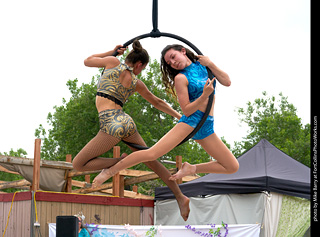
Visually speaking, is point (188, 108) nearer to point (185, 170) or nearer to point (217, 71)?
point (217, 71)

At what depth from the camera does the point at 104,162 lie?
412 cm

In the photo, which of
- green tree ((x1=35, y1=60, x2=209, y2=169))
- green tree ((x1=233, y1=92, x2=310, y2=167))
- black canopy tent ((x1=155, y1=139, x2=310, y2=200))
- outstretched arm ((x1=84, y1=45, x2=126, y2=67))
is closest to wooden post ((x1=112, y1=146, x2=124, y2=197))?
black canopy tent ((x1=155, y1=139, x2=310, y2=200))

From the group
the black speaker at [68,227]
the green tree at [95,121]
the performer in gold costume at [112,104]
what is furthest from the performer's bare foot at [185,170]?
the green tree at [95,121]

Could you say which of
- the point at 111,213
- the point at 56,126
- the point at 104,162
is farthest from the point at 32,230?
the point at 56,126

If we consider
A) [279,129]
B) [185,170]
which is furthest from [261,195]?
[279,129]

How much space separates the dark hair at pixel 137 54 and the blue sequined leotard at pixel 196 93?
337 millimetres

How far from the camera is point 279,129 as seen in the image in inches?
1248

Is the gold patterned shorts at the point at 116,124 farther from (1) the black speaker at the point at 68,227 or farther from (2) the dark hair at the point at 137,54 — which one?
(1) the black speaker at the point at 68,227

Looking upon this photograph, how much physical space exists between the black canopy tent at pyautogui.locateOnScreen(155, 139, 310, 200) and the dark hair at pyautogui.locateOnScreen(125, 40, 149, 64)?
4.89 meters

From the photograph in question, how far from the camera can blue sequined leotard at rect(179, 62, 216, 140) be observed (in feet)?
12.9

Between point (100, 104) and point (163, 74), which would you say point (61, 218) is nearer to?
point (100, 104)

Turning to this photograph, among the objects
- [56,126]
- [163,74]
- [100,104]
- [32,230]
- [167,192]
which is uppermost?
[56,126]
